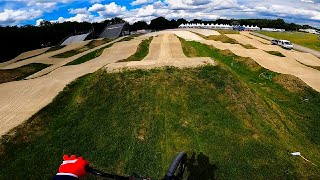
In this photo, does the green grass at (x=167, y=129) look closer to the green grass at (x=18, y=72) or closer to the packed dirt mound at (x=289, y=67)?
the packed dirt mound at (x=289, y=67)

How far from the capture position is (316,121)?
25578 millimetres

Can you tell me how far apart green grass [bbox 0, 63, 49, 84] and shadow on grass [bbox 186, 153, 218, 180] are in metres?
30.6

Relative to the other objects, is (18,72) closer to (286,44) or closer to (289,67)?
(289,67)

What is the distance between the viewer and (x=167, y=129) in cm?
2089

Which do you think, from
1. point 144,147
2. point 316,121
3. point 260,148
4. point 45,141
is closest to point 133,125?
point 144,147

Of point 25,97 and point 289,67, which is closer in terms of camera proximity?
point 25,97

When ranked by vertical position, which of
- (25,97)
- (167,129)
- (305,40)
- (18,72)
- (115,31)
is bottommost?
(305,40)

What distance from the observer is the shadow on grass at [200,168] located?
1631cm

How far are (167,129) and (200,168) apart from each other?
4.39m

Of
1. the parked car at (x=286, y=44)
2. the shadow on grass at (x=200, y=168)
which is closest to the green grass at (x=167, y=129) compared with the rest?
the shadow on grass at (x=200, y=168)

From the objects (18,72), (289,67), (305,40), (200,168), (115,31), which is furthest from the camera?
(115,31)

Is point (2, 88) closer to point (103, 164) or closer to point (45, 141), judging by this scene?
point (45, 141)

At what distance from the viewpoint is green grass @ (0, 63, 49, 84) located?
135 ft

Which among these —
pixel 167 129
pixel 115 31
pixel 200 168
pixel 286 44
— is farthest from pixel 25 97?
pixel 115 31
